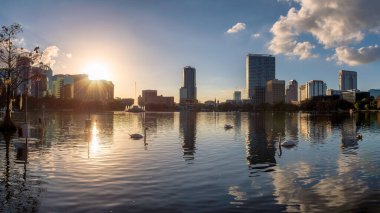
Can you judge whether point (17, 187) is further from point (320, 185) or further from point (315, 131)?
point (315, 131)

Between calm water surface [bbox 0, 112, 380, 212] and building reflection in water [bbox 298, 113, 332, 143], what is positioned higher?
building reflection in water [bbox 298, 113, 332, 143]

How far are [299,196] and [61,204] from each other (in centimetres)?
1363

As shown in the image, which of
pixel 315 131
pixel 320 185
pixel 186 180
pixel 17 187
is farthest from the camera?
pixel 315 131

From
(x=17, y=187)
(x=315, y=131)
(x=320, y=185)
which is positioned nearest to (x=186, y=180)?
(x=320, y=185)

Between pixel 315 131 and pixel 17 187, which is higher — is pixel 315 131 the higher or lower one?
the higher one

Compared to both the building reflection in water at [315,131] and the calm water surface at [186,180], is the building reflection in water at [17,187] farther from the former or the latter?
the building reflection in water at [315,131]

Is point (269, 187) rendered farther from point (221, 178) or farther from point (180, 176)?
point (180, 176)

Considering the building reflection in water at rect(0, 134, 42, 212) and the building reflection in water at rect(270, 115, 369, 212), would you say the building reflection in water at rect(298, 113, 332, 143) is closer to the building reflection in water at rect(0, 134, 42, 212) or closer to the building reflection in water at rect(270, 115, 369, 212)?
the building reflection in water at rect(270, 115, 369, 212)

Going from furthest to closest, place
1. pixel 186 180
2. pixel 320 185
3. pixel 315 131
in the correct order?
pixel 315 131 → pixel 186 180 → pixel 320 185

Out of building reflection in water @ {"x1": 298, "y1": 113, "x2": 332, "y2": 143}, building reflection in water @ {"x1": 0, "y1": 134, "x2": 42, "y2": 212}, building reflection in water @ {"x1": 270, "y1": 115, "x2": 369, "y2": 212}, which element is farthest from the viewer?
building reflection in water @ {"x1": 298, "y1": 113, "x2": 332, "y2": 143}

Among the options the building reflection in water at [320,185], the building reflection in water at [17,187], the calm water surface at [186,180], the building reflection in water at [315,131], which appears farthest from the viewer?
the building reflection in water at [315,131]

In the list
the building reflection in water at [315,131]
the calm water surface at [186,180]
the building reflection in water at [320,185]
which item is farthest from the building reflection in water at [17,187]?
the building reflection in water at [315,131]

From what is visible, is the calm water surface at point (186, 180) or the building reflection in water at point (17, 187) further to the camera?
the calm water surface at point (186, 180)

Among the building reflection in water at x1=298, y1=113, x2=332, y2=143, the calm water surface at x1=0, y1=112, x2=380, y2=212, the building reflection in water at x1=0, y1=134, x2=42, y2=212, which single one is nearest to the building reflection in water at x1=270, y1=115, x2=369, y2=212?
the calm water surface at x1=0, y1=112, x2=380, y2=212
